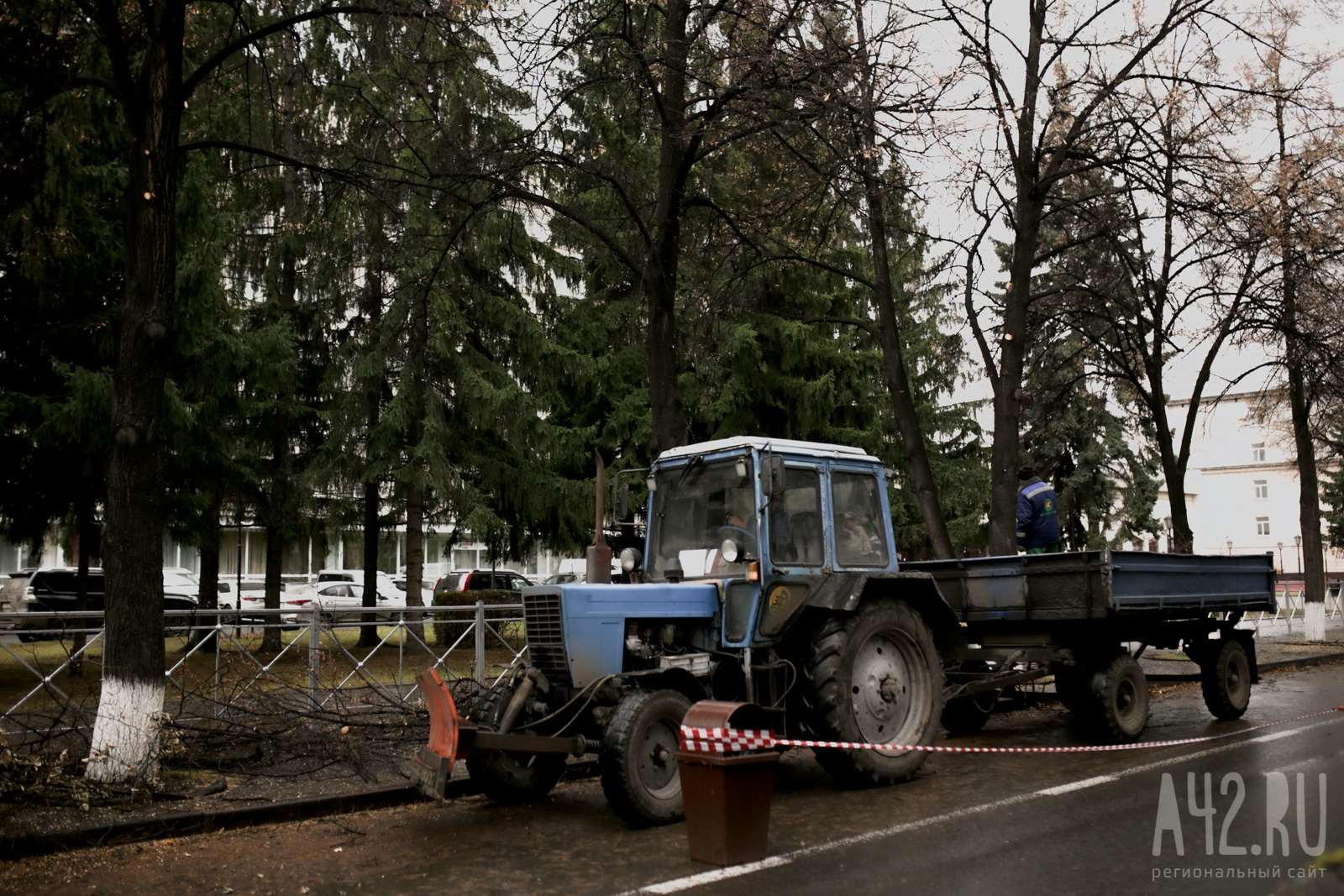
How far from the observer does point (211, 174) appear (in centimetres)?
1784

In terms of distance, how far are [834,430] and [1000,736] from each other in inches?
594

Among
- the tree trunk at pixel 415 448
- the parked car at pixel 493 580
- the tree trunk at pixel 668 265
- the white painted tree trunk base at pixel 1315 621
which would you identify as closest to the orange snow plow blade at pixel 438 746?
the tree trunk at pixel 668 265

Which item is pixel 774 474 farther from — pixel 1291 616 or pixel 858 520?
pixel 1291 616

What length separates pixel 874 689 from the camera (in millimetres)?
8789

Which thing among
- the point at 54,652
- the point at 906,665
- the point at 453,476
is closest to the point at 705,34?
the point at 906,665

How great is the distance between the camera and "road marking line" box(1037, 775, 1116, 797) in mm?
8043

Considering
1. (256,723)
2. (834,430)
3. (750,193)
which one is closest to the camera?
(256,723)

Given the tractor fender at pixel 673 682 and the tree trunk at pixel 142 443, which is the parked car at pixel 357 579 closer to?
the tree trunk at pixel 142 443

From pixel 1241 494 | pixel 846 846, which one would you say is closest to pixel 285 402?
pixel 846 846

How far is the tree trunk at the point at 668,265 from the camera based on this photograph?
12016 millimetres

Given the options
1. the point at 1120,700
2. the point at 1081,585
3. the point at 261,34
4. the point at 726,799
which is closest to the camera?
the point at 726,799

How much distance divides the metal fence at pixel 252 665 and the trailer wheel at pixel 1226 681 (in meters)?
7.76

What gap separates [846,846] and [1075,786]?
264cm

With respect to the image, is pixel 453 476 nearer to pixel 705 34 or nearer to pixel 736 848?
pixel 705 34
